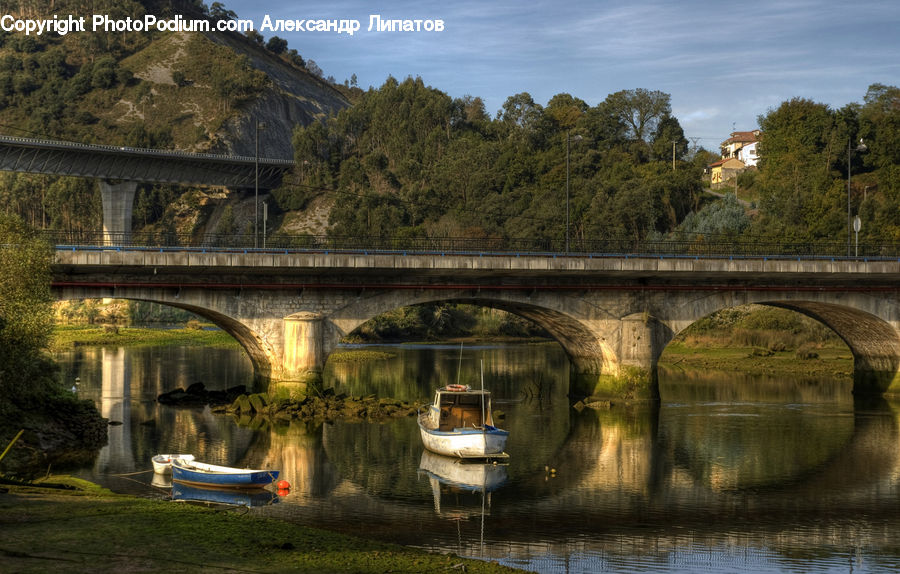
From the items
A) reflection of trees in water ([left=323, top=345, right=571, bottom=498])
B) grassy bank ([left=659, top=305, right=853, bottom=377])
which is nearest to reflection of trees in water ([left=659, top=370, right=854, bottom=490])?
grassy bank ([left=659, top=305, right=853, bottom=377])

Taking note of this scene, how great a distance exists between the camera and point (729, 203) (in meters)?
106

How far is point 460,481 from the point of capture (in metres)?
38.1

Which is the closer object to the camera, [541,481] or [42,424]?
[541,481]

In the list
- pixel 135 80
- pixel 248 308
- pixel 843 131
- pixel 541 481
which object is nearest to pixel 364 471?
pixel 541 481

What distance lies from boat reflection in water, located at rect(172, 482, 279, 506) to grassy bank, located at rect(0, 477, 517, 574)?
4782 mm

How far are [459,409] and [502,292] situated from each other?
15411 millimetres

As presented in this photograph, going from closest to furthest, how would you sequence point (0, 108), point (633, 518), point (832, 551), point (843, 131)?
point (832, 551) < point (633, 518) < point (843, 131) < point (0, 108)

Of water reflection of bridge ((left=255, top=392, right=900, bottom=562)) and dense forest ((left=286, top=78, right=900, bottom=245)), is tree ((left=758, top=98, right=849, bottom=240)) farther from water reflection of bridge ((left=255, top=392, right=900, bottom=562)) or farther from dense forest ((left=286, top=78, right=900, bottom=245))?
water reflection of bridge ((left=255, top=392, right=900, bottom=562))

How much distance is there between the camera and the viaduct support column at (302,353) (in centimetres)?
5378

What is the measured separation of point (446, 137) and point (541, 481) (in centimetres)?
12142

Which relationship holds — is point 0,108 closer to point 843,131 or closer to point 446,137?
point 446,137

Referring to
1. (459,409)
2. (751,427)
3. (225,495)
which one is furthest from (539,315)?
(225,495)

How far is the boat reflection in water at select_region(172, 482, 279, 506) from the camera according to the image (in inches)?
1312

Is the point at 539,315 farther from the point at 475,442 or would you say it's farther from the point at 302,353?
the point at 475,442
